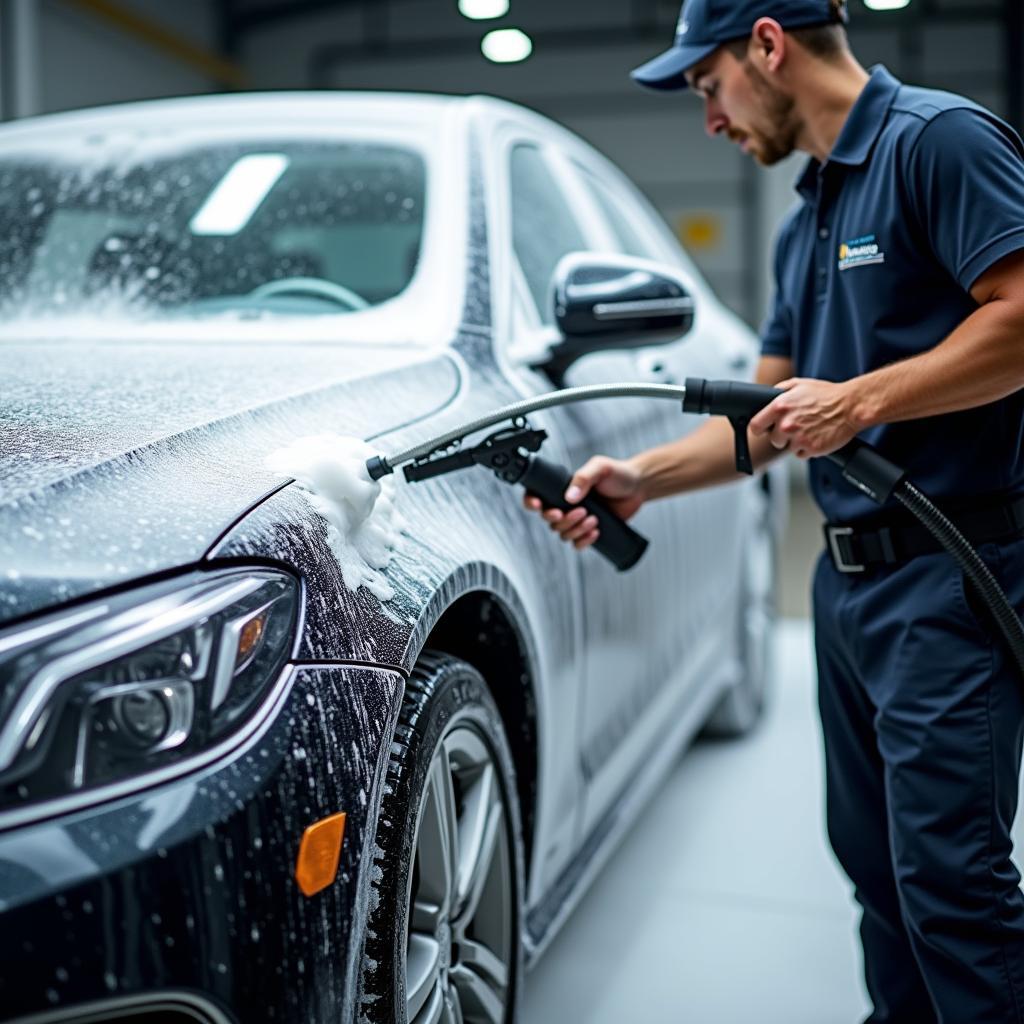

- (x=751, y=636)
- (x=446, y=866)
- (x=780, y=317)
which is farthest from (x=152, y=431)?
(x=751, y=636)

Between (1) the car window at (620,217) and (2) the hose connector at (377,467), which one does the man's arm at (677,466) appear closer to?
(2) the hose connector at (377,467)

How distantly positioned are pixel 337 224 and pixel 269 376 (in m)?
0.66

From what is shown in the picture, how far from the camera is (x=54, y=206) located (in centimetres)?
236

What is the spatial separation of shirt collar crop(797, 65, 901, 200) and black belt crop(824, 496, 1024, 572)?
50 cm

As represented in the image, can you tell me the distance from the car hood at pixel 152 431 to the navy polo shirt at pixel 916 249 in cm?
56

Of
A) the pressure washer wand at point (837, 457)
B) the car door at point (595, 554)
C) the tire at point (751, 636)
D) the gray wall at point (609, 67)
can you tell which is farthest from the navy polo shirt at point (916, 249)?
the gray wall at point (609, 67)

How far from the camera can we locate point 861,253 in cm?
177

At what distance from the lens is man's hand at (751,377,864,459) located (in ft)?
5.40

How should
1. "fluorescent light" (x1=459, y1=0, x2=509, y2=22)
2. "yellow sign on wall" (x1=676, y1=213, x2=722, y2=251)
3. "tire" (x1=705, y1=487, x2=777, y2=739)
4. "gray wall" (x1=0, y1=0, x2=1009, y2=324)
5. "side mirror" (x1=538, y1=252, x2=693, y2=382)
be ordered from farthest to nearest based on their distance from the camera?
"yellow sign on wall" (x1=676, y1=213, x2=722, y2=251), "gray wall" (x1=0, y1=0, x2=1009, y2=324), "fluorescent light" (x1=459, y1=0, x2=509, y2=22), "tire" (x1=705, y1=487, x2=777, y2=739), "side mirror" (x1=538, y1=252, x2=693, y2=382)

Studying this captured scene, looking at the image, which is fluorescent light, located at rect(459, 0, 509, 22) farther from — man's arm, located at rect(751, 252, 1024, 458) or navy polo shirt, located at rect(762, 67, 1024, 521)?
man's arm, located at rect(751, 252, 1024, 458)

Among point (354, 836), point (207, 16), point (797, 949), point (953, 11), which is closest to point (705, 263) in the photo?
point (953, 11)

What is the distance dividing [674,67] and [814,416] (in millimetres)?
623

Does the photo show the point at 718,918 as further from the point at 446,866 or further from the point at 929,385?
the point at 929,385

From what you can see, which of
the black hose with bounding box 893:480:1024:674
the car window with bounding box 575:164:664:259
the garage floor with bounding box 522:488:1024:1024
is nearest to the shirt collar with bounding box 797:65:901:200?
the black hose with bounding box 893:480:1024:674
